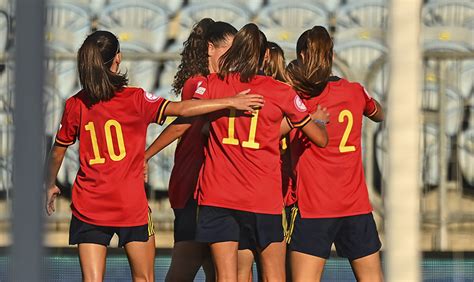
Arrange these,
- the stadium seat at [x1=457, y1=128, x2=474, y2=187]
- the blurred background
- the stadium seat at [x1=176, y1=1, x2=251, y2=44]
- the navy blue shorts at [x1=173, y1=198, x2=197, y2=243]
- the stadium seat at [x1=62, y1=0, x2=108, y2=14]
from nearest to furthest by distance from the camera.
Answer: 1. the navy blue shorts at [x1=173, y1=198, x2=197, y2=243]
2. the blurred background
3. the stadium seat at [x1=457, y1=128, x2=474, y2=187]
4. the stadium seat at [x1=62, y1=0, x2=108, y2=14]
5. the stadium seat at [x1=176, y1=1, x2=251, y2=44]

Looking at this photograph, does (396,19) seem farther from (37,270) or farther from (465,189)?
(465,189)

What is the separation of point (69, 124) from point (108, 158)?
0.74ft

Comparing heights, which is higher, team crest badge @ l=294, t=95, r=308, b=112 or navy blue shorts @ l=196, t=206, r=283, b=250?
team crest badge @ l=294, t=95, r=308, b=112

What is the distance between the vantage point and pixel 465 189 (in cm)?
883

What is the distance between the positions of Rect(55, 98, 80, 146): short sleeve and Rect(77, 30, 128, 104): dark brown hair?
9cm

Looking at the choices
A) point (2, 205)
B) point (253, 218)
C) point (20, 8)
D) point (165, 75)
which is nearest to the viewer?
point (20, 8)

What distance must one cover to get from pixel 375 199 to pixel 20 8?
5.67 metres

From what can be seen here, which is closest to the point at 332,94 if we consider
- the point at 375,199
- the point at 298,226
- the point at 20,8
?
the point at 298,226

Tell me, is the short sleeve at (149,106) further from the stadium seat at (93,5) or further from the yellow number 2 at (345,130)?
the stadium seat at (93,5)

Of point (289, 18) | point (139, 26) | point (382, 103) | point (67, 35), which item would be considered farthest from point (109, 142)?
point (289, 18)

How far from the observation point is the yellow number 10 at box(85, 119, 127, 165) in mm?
4957

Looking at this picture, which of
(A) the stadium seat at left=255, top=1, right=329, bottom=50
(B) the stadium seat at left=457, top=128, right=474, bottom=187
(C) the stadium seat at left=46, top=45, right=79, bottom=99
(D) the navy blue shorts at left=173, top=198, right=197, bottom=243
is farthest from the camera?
(A) the stadium seat at left=255, top=1, right=329, bottom=50

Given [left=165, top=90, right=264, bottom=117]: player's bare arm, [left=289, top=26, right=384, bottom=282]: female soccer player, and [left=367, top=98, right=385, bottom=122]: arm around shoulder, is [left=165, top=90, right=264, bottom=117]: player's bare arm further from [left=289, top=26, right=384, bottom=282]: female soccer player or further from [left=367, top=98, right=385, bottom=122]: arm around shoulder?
[left=367, top=98, right=385, bottom=122]: arm around shoulder

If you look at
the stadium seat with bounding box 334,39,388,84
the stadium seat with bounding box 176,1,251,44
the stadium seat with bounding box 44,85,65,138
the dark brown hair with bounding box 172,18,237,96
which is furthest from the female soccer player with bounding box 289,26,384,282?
the stadium seat with bounding box 176,1,251,44
